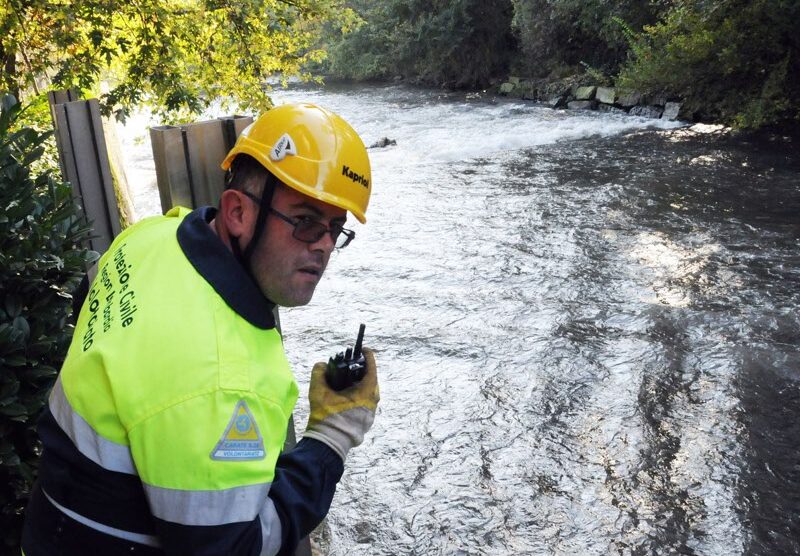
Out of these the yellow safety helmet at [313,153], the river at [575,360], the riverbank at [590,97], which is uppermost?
the yellow safety helmet at [313,153]

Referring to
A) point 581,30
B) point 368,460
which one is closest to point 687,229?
point 368,460

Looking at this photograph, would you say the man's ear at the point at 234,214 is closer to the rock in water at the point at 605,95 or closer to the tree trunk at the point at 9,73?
the tree trunk at the point at 9,73

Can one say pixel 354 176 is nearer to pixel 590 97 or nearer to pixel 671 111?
pixel 671 111

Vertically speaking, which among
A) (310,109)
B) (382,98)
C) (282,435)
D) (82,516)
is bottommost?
(382,98)

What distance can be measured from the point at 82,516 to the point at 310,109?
3.79ft

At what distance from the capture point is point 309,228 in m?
1.84

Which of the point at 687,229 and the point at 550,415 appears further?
the point at 687,229

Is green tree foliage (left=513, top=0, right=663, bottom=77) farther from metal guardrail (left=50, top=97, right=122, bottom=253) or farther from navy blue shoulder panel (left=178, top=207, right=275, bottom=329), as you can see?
navy blue shoulder panel (left=178, top=207, right=275, bottom=329)

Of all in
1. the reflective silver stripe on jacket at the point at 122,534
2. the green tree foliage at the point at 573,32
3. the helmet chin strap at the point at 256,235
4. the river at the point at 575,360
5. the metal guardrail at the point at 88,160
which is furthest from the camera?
the green tree foliage at the point at 573,32

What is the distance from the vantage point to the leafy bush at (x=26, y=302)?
94.4 inches

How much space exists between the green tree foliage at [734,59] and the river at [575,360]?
2.85m

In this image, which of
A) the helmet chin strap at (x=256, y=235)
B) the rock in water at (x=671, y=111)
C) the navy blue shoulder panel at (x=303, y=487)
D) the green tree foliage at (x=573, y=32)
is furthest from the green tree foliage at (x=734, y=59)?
the navy blue shoulder panel at (x=303, y=487)

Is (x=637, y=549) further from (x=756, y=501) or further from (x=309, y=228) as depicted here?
(x=309, y=228)

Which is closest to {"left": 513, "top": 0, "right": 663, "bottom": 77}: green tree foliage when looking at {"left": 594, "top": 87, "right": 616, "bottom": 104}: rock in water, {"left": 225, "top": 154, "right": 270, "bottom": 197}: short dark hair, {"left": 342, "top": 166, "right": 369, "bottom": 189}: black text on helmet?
{"left": 594, "top": 87, "right": 616, "bottom": 104}: rock in water
